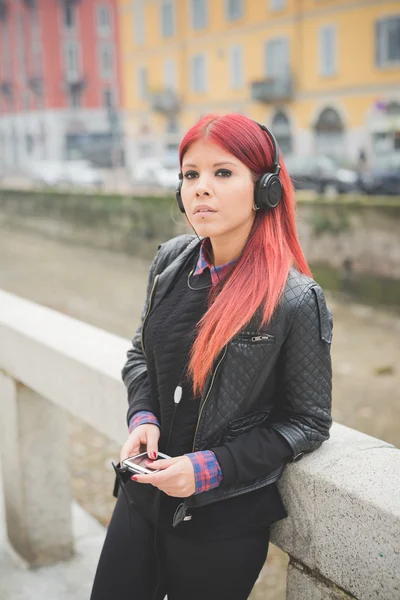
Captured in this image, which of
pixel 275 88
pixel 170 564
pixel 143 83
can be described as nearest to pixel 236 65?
pixel 275 88

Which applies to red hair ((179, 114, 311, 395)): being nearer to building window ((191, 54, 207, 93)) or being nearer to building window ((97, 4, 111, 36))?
building window ((191, 54, 207, 93))

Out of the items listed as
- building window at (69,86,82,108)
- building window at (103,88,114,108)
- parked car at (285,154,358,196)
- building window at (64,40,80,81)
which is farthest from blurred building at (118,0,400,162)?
building window at (103,88,114,108)

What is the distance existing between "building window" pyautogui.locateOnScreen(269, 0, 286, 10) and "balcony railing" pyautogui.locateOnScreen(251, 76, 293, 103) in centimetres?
245

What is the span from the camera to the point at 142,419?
63.1 inches

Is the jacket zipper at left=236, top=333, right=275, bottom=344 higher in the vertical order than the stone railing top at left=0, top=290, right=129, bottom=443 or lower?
higher

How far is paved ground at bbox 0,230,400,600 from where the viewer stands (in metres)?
4.61

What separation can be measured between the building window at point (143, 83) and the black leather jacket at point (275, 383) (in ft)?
102

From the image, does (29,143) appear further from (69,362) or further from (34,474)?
(69,362)

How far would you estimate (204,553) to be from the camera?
1.49 meters

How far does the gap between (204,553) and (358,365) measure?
6.70 meters

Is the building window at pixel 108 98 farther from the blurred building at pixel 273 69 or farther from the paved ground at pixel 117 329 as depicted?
the paved ground at pixel 117 329

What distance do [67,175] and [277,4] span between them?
32.8 ft

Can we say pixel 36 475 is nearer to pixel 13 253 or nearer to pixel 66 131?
pixel 13 253

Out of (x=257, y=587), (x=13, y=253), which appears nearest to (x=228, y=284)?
(x=257, y=587)
